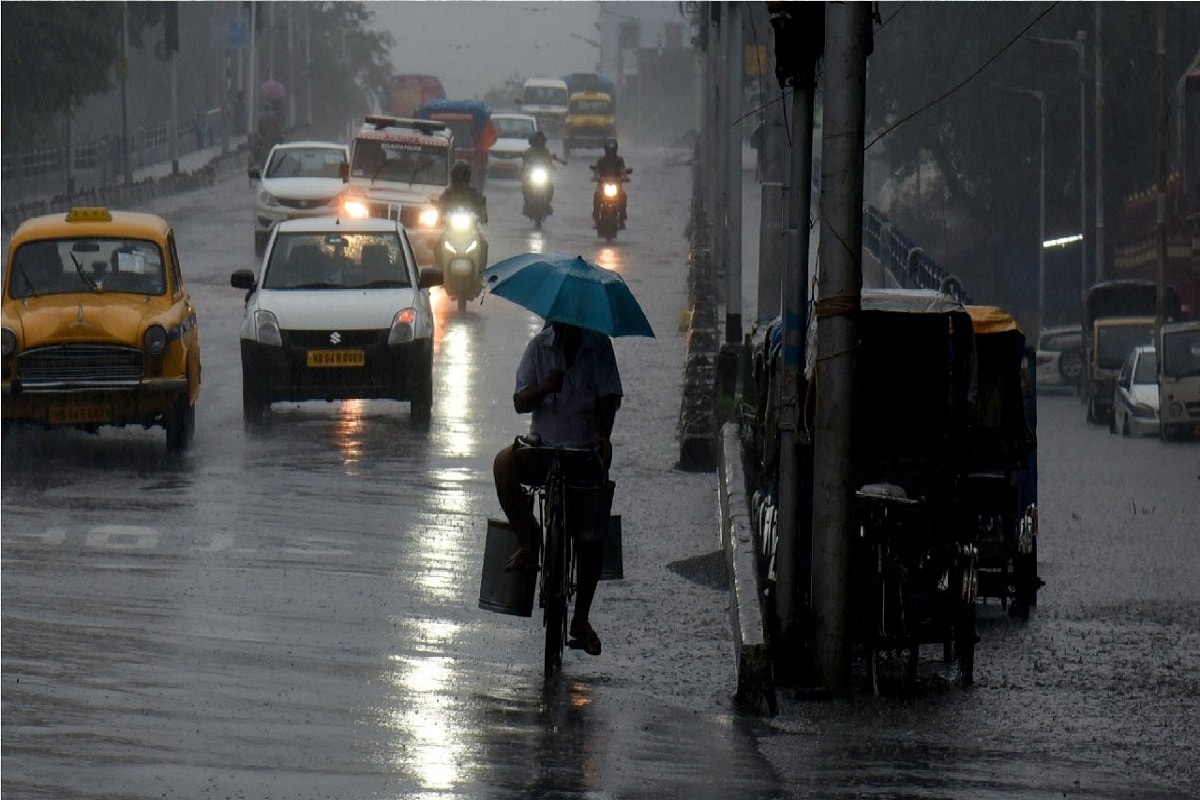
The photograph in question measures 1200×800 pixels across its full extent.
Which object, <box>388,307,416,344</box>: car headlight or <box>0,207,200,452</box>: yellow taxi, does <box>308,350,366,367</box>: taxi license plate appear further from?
<box>0,207,200,452</box>: yellow taxi

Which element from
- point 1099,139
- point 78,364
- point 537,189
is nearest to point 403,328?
point 78,364

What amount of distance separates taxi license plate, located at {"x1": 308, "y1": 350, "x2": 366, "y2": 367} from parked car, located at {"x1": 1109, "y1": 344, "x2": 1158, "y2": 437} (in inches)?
783

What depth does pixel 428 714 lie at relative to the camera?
8859mm

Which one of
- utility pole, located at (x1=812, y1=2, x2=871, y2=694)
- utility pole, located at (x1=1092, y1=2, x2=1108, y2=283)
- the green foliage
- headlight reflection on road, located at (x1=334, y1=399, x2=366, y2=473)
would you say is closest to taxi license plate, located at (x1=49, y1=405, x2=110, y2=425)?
headlight reflection on road, located at (x1=334, y1=399, x2=366, y2=473)

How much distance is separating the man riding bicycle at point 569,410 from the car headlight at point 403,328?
9759 mm

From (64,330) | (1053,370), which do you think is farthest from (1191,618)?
(1053,370)

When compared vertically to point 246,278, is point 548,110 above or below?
above

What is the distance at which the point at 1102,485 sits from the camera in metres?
24.0

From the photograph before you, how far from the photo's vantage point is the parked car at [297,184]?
37.0 m

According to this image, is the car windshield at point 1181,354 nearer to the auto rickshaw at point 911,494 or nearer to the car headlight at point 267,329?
the car headlight at point 267,329

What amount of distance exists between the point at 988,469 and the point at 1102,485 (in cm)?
1238

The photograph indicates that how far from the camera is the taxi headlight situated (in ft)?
58.5

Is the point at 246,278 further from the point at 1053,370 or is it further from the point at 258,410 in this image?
the point at 1053,370

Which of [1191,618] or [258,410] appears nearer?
[1191,618]
